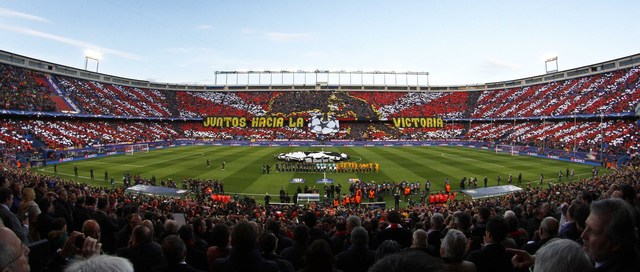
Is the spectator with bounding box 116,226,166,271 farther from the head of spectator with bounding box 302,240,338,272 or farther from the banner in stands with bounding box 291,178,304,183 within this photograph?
the banner in stands with bounding box 291,178,304,183

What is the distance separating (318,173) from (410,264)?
38.5 meters

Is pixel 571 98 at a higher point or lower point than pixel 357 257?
higher

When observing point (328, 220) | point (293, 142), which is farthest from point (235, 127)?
point (328, 220)

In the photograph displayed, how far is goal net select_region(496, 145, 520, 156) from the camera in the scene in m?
57.7

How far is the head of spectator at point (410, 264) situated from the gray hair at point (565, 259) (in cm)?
141

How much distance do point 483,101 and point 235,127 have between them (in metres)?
65.8

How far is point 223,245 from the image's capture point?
19.5 ft

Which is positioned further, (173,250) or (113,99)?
(113,99)

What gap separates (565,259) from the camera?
8.84ft

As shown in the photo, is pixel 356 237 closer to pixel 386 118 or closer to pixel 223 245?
pixel 223 245

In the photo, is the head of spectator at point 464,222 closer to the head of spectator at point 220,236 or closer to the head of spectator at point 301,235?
the head of spectator at point 301,235

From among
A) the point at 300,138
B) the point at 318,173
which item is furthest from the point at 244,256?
the point at 300,138

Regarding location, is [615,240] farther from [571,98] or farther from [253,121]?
[253,121]

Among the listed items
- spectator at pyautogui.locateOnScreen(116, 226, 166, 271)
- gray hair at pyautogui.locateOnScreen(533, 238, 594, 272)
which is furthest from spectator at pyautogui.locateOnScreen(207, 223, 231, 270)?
gray hair at pyautogui.locateOnScreen(533, 238, 594, 272)
